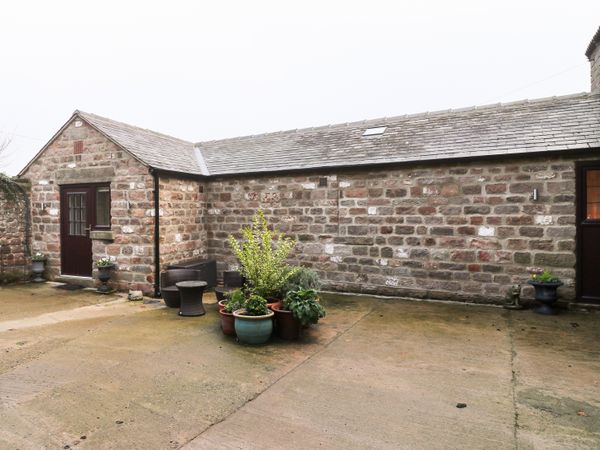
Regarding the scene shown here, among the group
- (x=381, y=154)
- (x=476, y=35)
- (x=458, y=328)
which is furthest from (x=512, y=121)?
(x=476, y=35)

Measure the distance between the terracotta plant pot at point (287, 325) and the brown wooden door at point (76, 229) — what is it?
5.95 meters

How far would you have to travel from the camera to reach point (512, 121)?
7516 millimetres

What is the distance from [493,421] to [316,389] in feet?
5.13

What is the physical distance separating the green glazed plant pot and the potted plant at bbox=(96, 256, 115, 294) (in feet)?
15.2

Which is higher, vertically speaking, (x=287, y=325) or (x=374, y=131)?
(x=374, y=131)

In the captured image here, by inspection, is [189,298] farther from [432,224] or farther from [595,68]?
[595,68]

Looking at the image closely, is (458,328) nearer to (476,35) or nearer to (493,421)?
(493,421)

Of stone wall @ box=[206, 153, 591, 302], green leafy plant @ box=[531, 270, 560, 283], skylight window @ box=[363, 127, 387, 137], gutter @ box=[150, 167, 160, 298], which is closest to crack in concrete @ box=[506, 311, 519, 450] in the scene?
green leafy plant @ box=[531, 270, 560, 283]

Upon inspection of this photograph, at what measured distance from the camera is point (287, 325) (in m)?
5.02

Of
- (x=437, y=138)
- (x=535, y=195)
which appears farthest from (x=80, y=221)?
(x=535, y=195)

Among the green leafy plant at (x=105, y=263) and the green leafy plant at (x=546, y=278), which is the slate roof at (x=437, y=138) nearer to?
the green leafy plant at (x=546, y=278)

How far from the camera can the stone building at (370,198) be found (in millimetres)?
6516

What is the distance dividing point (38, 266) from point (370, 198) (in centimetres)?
840

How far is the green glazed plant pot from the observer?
4.77 metres
